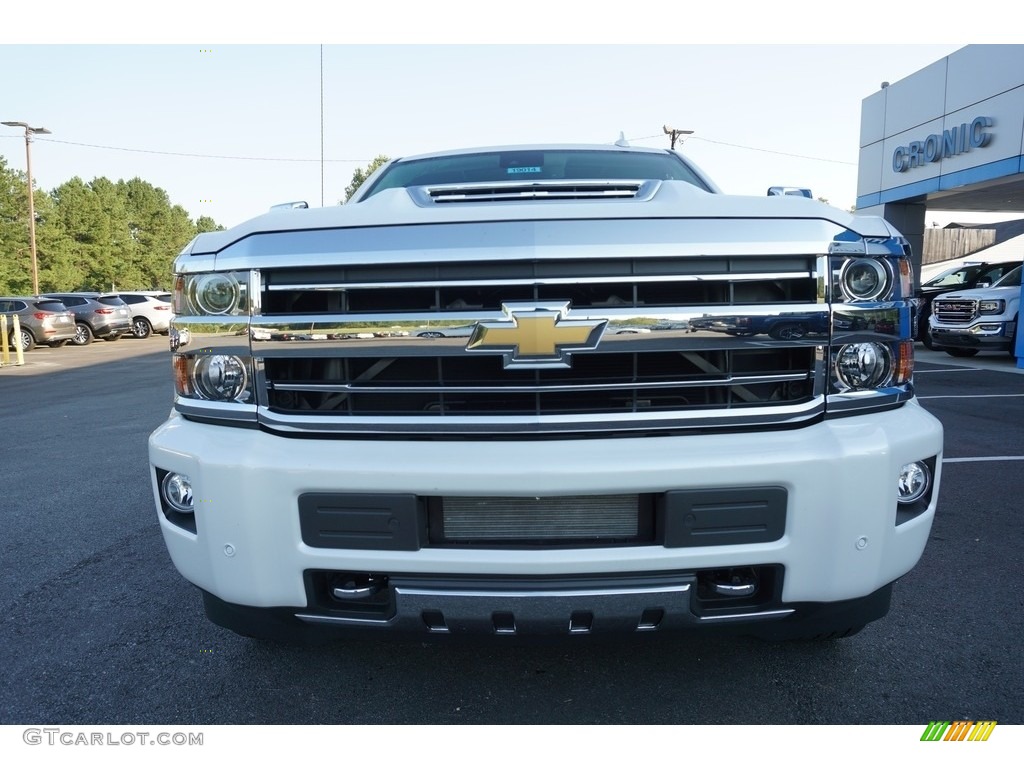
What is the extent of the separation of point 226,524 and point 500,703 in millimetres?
984

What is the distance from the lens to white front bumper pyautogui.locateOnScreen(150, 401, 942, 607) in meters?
1.71

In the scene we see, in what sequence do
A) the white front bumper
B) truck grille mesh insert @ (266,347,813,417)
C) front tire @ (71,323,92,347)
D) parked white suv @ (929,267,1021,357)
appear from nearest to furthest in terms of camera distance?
the white front bumper, truck grille mesh insert @ (266,347,813,417), parked white suv @ (929,267,1021,357), front tire @ (71,323,92,347)

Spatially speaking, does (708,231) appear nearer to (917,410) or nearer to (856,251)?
(856,251)

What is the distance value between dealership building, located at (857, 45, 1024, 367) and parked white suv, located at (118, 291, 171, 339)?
875 inches

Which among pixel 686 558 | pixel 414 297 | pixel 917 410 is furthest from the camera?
pixel 917 410

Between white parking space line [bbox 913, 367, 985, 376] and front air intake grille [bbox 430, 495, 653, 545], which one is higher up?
front air intake grille [bbox 430, 495, 653, 545]

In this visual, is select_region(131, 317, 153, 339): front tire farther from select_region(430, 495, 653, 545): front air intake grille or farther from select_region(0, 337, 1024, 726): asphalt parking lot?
select_region(430, 495, 653, 545): front air intake grille

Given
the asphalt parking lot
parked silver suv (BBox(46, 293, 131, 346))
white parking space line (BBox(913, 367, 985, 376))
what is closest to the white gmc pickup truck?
the asphalt parking lot

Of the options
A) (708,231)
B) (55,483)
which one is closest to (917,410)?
(708,231)

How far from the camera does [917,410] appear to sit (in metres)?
1.98

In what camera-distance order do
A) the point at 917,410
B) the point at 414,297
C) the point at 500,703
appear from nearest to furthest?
the point at 414,297 < the point at 917,410 < the point at 500,703

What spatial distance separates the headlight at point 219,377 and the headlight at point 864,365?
1624 mm

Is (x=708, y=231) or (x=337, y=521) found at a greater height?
(x=708, y=231)

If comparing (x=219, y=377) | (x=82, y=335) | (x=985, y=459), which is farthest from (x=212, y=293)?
(x=82, y=335)
